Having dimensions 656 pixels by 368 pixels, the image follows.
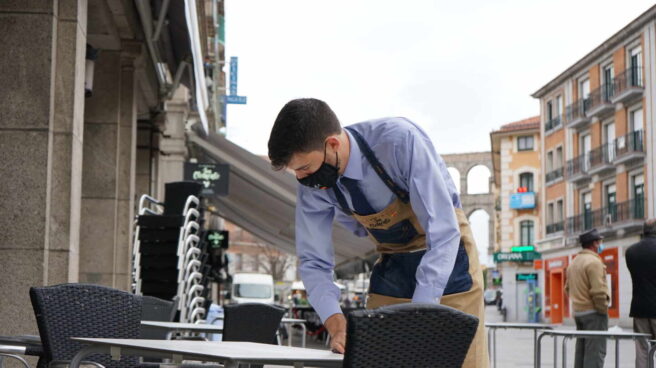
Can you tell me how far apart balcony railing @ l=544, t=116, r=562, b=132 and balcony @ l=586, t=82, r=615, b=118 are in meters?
6.10

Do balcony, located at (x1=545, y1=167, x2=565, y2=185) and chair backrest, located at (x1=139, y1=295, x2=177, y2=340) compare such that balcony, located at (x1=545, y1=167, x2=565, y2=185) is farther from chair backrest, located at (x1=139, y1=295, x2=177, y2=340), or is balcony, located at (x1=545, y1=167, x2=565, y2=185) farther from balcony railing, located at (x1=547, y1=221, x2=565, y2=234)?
chair backrest, located at (x1=139, y1=295, x2=177, y2=340)

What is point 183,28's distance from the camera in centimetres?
1362

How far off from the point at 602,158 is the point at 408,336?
50000mm

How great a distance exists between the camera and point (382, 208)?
3.56m

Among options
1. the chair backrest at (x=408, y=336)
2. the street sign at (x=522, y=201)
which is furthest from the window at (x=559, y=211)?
the chair backrest at (x=408, y=336)

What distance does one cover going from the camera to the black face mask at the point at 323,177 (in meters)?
3.37

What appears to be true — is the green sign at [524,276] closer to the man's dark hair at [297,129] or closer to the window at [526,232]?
the window at [526,232]

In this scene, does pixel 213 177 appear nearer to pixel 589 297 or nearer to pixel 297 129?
pixel 589 297

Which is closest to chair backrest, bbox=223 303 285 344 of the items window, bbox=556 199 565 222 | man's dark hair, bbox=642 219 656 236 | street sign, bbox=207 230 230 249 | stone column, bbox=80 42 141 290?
man's dark hair, bbox=642 219 656 236

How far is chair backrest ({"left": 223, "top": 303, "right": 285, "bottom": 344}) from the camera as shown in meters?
6.62

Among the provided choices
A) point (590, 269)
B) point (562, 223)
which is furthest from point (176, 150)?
point (562, 223)

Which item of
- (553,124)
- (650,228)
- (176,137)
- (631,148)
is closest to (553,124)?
(553,124)

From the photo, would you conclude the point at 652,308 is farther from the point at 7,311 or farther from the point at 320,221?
the point at 320,221

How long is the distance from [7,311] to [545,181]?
56067 mm
